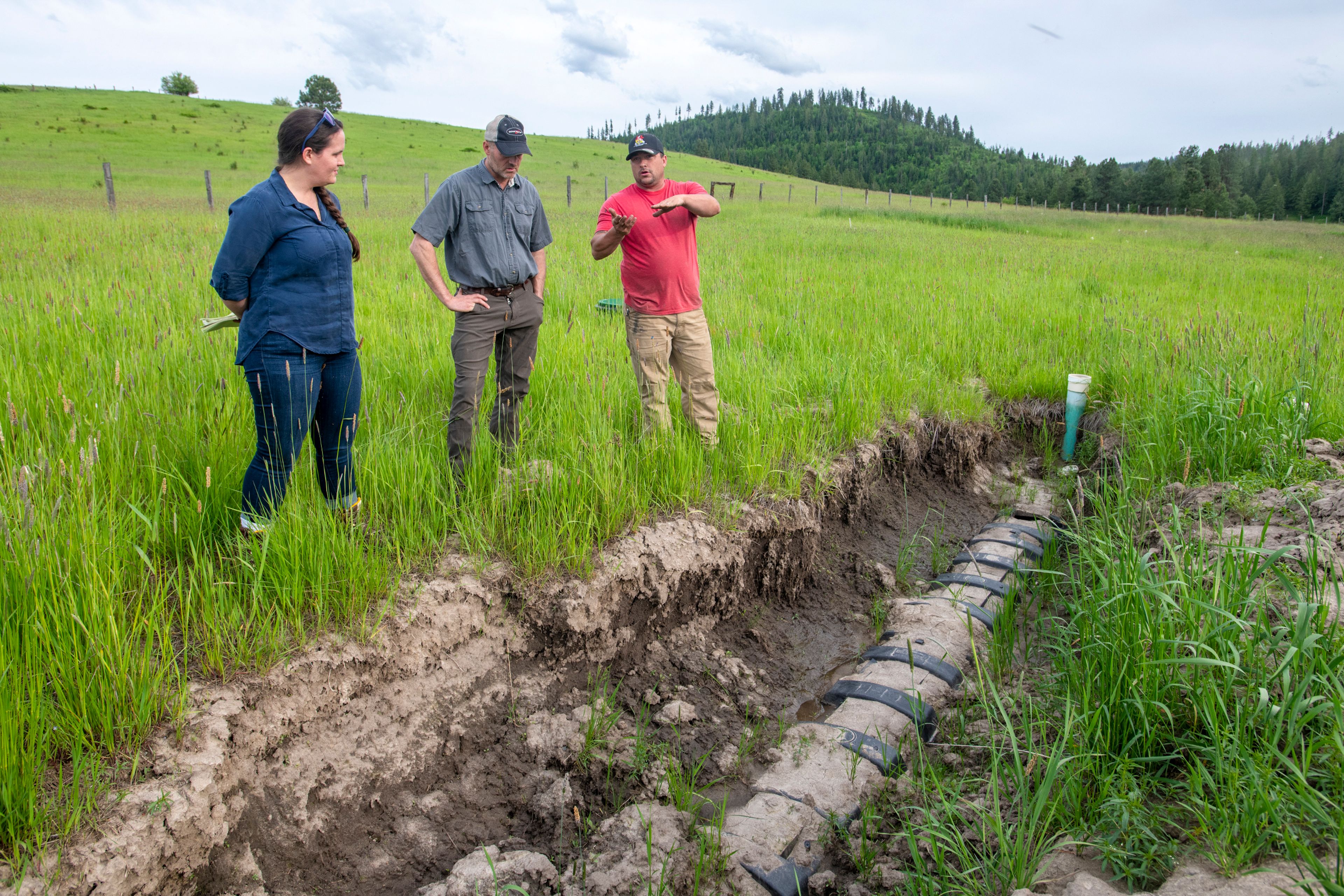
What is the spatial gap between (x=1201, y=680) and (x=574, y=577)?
2466 millimetres

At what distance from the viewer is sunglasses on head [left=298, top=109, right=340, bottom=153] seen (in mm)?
2727

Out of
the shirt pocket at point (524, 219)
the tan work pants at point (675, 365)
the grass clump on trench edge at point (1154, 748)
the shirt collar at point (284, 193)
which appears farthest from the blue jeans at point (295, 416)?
the grass clump on trench edge at point (1154, 748)

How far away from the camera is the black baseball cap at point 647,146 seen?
4.21m

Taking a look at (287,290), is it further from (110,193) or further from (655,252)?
(110,193)

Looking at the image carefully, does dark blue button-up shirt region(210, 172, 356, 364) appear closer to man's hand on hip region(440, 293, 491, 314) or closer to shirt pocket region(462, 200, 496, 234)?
man's hand on hip region(440, 293, 491, 314)

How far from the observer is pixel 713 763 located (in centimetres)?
317

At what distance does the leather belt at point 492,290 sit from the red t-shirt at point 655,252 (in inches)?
27.5

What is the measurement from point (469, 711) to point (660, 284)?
2613 millimetres

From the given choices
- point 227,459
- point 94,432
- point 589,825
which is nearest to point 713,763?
point 589,825

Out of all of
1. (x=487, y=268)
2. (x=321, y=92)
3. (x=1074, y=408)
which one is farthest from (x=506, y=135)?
(x=321, y=92)

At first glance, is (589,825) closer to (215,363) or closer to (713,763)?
(713,763)

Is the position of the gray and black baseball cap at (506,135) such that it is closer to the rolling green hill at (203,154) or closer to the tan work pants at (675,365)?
the tan work pants at (675,365)

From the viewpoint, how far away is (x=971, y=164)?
10431cm

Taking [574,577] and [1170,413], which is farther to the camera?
[1170,413]
